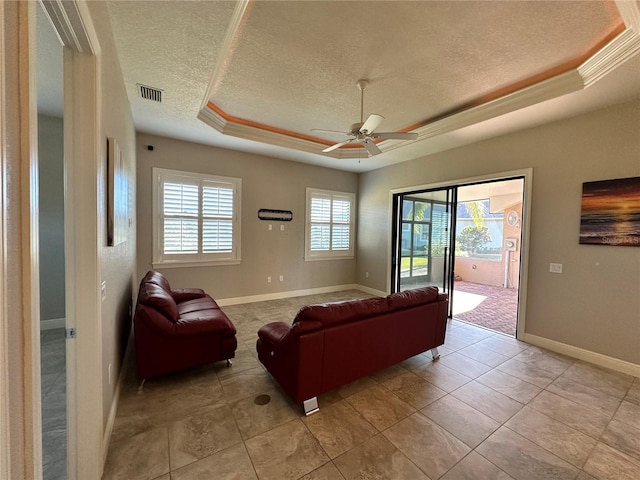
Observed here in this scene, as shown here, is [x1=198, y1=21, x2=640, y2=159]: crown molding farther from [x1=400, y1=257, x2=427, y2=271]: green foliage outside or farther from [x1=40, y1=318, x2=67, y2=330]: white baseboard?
[x1=40, y1=318, x2=67, y2=330]: white baseboard

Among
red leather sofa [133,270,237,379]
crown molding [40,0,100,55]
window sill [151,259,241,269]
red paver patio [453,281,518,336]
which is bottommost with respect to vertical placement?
red paver patio [453,281,518,336]

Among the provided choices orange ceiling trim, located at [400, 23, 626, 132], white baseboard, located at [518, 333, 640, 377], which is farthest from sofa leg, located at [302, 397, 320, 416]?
orange ceiling trim, located at [400, 23, 626, 132]

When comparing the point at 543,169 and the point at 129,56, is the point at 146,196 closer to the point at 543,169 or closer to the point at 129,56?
the point at 129,56

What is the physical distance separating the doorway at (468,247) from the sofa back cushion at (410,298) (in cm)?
172

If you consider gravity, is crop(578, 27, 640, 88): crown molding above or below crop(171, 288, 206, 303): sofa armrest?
above

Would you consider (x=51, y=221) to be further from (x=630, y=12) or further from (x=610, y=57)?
(x=610, y=57)

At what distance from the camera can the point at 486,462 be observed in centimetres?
174

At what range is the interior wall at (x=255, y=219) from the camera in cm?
428

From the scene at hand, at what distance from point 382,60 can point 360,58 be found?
0.22 metres

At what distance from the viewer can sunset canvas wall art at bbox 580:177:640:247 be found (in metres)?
2.82

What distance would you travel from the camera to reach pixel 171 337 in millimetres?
2373

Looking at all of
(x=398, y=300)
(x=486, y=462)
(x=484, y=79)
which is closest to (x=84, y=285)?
(x=398, y=300)

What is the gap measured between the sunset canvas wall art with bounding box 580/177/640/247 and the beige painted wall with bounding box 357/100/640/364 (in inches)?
3.0

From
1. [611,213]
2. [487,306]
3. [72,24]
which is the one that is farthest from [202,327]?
[487,306]
